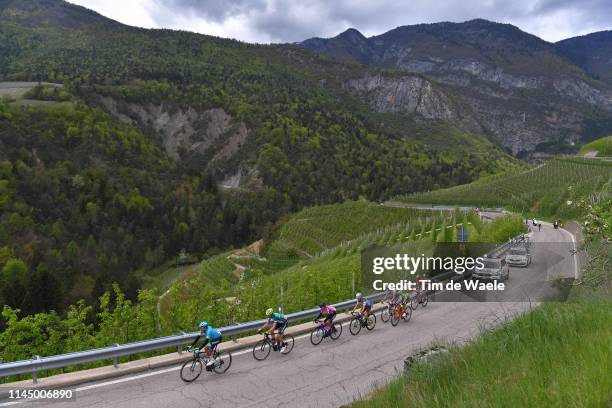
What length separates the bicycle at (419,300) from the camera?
2025cm

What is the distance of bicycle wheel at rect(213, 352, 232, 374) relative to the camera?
11.2 m

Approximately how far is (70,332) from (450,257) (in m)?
21.8

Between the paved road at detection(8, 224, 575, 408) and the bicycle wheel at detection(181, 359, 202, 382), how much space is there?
15 cm

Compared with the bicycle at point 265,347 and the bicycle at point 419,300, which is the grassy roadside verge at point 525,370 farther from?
the bicycle at point 419,300

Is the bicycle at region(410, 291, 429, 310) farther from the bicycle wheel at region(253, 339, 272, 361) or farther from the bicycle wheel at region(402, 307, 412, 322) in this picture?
the bicycle wheel at region(253, 339, 272, 361)

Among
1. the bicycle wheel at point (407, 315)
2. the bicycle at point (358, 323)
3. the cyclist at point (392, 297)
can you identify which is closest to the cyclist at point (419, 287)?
the cyclist at point (392, 297)

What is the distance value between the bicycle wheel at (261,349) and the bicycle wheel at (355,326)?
3903 millimetres

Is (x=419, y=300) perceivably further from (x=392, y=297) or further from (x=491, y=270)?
(x=491, y=270)

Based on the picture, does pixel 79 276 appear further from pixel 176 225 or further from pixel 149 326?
pixel 149 326

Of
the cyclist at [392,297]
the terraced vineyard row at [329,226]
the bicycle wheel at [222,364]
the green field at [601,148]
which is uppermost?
the green field at [601,148]

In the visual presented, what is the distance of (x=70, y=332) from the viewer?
13297 millimetres

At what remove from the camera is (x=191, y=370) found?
10734mm

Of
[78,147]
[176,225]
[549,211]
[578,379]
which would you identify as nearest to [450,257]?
[578,379]

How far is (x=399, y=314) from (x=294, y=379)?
7499 mm
